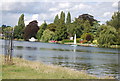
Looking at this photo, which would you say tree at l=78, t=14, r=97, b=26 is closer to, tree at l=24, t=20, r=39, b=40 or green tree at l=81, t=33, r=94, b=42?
green tree at l=81, t=33, r=94, b=42

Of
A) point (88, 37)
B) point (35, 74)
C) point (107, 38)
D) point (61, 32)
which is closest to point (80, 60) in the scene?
point (35, 74)

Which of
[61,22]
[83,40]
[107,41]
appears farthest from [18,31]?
[107,41]

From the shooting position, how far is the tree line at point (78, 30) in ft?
209

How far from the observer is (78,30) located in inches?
3312

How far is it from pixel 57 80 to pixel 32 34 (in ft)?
316

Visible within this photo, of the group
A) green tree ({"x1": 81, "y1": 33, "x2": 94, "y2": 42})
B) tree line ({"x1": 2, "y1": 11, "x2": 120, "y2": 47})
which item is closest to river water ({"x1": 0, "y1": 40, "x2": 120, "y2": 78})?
tree line ({"x1": 2, "y1": 11, "x2": 120, "y2": 47})

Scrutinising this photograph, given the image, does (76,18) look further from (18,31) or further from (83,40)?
(18,31)

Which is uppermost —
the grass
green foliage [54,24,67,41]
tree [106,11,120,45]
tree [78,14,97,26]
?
tree [78,14,97,26]

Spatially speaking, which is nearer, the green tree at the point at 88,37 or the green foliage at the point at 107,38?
the green foliage at the point at 107,38

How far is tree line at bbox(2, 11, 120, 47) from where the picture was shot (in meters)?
63.7

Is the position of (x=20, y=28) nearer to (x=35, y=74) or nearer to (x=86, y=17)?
(x=86, y=17)

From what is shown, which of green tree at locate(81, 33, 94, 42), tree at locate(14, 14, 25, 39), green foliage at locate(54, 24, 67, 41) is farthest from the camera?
tree at locate(14, 14, 25, 39)

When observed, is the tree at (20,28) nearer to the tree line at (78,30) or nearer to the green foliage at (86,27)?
the tree line at (78,30)

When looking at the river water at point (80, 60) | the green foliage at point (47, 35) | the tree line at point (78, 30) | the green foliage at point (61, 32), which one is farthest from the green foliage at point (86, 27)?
the river water at point (80, 60)
